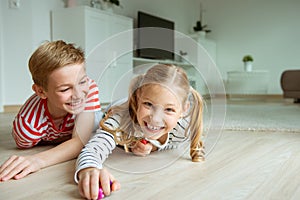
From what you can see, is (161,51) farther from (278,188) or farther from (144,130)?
(278,188)

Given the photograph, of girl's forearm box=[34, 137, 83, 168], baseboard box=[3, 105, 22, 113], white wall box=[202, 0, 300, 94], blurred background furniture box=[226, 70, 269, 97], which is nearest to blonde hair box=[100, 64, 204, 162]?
girl's forearm box=[34, 137, 83, 168]

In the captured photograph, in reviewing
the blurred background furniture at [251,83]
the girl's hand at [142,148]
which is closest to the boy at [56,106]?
the girl's hand at [142,148]

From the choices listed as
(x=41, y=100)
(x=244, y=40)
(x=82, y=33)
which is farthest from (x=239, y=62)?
(x=41, y=100)

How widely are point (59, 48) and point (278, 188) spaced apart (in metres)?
0.60

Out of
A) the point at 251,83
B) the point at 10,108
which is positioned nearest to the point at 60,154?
the point at 10,108

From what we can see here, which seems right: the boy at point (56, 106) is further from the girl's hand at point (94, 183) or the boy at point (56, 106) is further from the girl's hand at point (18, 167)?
the girl's hand at point (94, 183)

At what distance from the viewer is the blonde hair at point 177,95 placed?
2.12 ft

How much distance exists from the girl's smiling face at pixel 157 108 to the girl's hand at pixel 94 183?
129 millimetres

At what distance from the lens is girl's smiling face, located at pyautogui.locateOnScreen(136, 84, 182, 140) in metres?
0.61

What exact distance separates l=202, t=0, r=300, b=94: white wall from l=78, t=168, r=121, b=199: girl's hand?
4.60 metres

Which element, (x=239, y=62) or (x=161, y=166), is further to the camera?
(x=239, y=62)

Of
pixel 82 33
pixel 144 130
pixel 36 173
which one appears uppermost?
pixel 82 33

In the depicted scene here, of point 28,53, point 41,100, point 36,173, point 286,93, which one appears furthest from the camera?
point 286,93

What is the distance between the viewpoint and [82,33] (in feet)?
9.15
